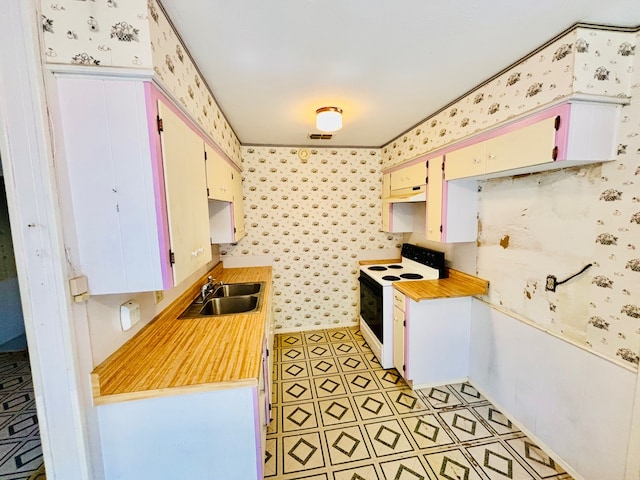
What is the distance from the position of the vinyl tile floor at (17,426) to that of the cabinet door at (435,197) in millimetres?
3378

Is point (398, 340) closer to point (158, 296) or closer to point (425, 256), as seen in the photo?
point (425, 256)

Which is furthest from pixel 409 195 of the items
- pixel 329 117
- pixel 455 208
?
pixel 329 117

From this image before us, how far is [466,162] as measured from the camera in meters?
2.09

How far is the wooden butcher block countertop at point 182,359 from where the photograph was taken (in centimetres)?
112

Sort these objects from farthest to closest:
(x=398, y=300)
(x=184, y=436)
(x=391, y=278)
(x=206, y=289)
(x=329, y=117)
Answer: (x=391, y=278) < (x=398, y=300) < (x=206, y=289) < (x=329, y=117) < (x=184, y=436)

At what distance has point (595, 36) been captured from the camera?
1318 mm

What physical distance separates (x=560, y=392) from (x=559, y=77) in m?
1.86

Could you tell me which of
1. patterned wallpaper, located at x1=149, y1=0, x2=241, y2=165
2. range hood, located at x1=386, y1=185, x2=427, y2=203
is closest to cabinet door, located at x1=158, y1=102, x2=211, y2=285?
patterned wallpaper, located at x1=149, y1=0, x2=241, y2=165

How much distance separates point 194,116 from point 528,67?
6.33 feet

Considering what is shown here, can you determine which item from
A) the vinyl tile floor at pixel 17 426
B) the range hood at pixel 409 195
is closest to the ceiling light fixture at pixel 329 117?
the range hood at pixel 409 195

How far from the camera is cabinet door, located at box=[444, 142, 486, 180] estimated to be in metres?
1.95

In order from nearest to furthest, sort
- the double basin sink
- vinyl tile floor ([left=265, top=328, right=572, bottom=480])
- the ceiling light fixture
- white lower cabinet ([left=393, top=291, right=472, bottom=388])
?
vinyl tile floor ([left=265, top=328, right=572, bottom=480]) → the double basin sink → the ceiling light fixture → white lower cabinet ([left=393, top=291, right=472, bottom=388])

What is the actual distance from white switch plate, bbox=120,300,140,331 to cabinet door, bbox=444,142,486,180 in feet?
7.74

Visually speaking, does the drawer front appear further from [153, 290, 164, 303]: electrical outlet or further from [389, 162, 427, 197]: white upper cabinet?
[153, 290, 164, 303]: electrical outlet
